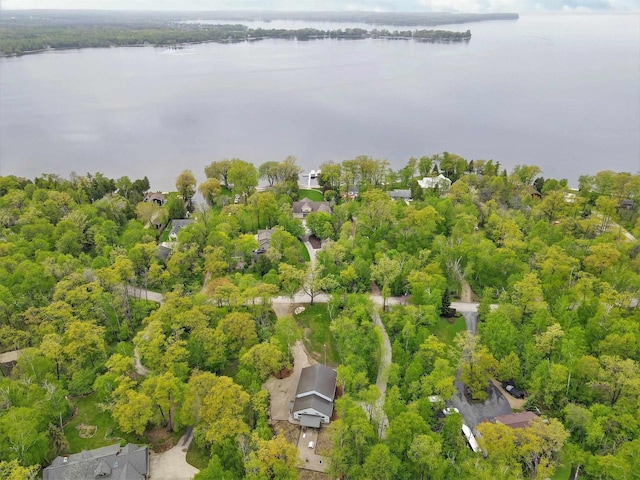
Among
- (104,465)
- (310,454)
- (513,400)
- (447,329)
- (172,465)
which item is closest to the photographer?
(104,465)

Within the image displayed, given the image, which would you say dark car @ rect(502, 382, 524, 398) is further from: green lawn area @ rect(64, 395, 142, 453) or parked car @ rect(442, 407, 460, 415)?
green lawn area @ rect(64, 395, 142, 453)

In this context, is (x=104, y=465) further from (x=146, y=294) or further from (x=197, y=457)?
(x=146, y=294)

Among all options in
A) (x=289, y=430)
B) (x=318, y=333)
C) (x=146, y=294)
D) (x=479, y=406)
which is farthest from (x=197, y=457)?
(x=146, y=294)

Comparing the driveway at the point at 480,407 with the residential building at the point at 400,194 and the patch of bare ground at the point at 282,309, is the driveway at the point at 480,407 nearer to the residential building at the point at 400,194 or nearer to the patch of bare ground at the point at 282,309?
the patch of bare ground at the point at 282,309

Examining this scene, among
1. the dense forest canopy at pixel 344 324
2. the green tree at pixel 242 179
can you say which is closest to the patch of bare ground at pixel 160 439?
the dense forest canopy at pixel 344 324

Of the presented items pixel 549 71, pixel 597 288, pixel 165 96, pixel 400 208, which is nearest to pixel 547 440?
pixel 597 288

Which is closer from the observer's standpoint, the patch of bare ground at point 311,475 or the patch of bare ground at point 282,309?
the patch of bare ground at point 311,475
